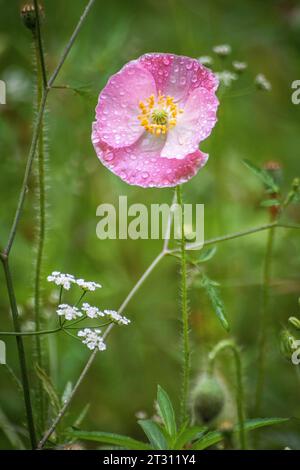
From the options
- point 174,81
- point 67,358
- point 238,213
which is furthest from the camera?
point 238,213

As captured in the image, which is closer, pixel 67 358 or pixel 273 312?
pixel 67 358

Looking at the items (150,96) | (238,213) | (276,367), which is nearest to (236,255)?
(238,213)

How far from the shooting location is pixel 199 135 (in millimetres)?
1317

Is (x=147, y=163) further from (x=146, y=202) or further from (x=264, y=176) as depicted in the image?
(x=146, y=202)

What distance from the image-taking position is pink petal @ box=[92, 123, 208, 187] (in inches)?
51.6

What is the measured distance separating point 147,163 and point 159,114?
0.40ft

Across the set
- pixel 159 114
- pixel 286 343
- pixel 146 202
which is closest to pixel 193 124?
pixel 159 114

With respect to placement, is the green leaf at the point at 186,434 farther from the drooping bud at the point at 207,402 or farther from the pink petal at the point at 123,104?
the pink petal at the point at 123,104

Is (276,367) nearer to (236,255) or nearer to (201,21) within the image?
(236,255)

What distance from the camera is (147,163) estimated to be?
4.56 feet

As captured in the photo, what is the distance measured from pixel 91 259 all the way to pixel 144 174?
3.43 feet

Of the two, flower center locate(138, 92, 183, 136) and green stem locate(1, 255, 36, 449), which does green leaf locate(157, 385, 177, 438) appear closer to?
green stem locate(1, 255, 36, 449)

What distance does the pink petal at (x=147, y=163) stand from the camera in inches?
51.6

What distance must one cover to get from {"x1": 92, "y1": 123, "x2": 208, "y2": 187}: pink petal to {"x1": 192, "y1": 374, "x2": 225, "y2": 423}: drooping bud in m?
0.44
